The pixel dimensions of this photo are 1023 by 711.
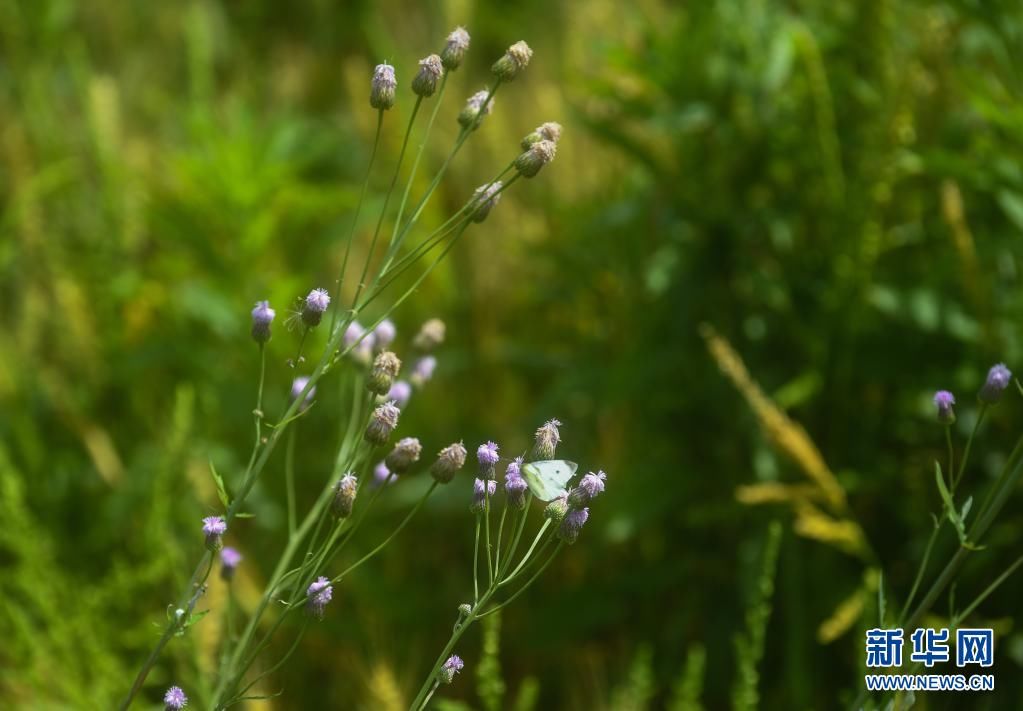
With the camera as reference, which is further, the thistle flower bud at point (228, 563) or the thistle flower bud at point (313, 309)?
the thistle flower bud at point (228, 563)

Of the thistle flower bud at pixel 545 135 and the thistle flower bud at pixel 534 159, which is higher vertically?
the thistle flower bud at pixel 545 135

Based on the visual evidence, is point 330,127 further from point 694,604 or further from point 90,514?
point 694,604

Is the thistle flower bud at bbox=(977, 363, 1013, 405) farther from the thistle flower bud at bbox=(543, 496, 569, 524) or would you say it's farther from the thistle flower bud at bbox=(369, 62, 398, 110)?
the thistle flower bud at bbox=(369, 62, 398, 110)

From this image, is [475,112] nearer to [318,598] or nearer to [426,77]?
[426,77]

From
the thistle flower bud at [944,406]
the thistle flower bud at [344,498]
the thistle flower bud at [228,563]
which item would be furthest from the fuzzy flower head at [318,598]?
the thistle flower bud at [944,406]

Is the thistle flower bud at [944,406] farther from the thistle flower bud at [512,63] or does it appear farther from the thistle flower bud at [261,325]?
the thistle flower bud at [261,325]

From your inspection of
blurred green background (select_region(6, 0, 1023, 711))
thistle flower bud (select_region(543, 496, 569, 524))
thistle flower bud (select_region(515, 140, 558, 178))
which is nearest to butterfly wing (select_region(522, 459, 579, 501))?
thistle flower bud (select_region(543, 496, 569, 524))
